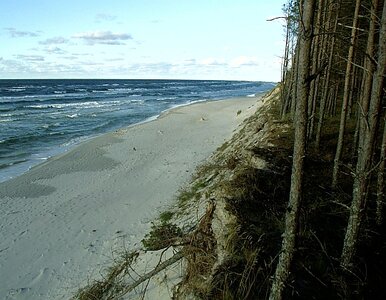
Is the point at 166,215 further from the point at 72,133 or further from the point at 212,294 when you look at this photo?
the point at 72,133

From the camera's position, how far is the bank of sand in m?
8.91

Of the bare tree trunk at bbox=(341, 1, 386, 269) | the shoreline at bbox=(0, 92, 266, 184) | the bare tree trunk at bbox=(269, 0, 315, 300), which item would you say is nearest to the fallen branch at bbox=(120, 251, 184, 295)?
the bare tree trunk at bbox=(269, 0, 315, 300)

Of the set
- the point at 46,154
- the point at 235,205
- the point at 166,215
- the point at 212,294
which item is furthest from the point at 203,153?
the point at 212,294

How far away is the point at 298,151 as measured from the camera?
4.05 metres

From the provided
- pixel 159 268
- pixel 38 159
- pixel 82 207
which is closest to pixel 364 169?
pixel 159 268

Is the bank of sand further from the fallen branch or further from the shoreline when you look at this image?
the fallen branch

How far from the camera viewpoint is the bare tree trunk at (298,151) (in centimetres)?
375

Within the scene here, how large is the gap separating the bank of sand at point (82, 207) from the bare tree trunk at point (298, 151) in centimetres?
539

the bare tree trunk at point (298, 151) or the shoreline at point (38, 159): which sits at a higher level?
the bare tree trunk at point (298, 151)

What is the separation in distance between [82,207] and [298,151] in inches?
410

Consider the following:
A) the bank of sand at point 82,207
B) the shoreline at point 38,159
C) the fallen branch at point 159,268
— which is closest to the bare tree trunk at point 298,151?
the fallen branch at point 159,268

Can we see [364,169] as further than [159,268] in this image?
No

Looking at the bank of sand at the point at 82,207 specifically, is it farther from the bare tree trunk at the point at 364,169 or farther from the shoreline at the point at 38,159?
the bare tree trunk at the point at 364,169

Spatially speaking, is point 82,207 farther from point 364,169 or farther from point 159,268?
point 364,169
